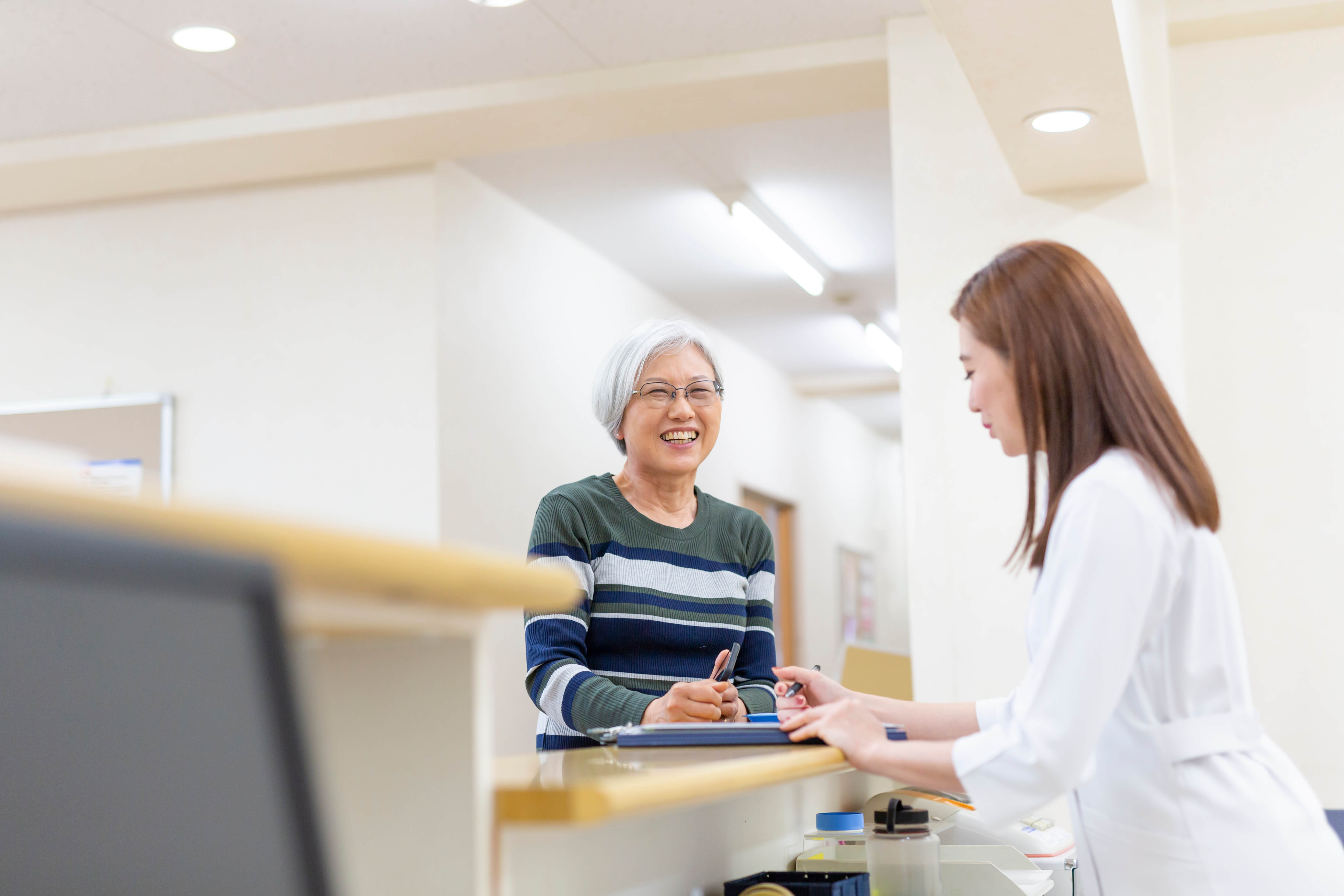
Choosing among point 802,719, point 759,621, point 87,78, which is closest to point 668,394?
point 759,621

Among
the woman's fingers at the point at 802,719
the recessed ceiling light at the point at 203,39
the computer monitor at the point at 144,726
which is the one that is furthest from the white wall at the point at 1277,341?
the computer monitor at the point at 144,726

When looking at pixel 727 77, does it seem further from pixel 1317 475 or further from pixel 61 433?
pixel 61 433

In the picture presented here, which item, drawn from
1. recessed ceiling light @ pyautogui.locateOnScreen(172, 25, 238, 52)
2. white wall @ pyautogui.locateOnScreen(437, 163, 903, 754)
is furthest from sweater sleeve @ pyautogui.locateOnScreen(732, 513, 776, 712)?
recessed ceiling light @ pyautogui.locateOnScreen(172, 25, 238, 52)

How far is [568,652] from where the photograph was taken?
79.9 inches

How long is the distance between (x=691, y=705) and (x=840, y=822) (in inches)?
18.8

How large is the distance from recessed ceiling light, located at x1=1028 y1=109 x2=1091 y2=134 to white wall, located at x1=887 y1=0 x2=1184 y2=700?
437mm

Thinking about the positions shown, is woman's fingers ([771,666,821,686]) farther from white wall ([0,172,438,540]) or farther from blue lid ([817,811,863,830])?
white wall ([0,172,438,540])

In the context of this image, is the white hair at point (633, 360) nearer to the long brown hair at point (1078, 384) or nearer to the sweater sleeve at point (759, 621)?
the sweater sleeve at point (759, 621)

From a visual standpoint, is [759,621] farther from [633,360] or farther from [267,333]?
[267,333]

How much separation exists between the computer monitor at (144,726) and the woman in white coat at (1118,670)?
1.00 metres

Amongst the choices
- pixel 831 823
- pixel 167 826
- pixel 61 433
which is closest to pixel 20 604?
pixel 167 826

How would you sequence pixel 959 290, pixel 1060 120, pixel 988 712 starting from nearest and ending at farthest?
1. pixel 988 712
2. pixel 1060 120
3. pixel 959 290

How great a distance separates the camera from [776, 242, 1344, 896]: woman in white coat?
4.46 feet

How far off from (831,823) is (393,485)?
2.75 m
